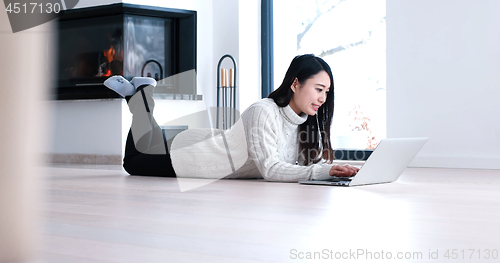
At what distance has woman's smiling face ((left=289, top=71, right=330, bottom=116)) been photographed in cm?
254

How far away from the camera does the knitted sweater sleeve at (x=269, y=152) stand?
2443mm

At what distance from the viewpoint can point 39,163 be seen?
2.47ft

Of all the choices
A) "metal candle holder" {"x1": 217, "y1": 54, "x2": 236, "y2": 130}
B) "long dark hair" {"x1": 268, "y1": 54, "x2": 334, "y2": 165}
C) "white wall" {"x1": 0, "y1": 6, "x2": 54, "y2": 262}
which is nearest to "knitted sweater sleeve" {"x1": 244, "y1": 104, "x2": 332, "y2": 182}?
"long dark hair" {"x1": 268, "y1": 54, "x2": 334, "y2": 165}

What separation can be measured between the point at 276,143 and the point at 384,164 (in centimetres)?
51

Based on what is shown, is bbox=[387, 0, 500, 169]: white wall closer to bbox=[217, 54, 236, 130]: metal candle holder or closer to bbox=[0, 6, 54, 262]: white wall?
bbox=[217, 54, 236, 130]: metal candle holder

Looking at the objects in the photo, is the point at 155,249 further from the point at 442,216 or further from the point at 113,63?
the point at 113,63

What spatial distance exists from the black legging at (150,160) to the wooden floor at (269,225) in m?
0.69

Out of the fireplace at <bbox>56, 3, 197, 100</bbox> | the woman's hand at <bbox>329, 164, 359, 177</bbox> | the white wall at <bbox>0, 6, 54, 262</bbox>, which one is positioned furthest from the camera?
the fireplace at <bbox>56, 3, 197, 100</bbox>

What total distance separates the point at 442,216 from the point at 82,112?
4064 mm

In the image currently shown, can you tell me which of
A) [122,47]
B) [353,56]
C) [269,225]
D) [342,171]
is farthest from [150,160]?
[353,56]

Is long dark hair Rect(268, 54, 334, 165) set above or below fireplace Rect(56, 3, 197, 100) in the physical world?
below

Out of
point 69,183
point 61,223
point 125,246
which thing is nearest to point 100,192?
point 69,183

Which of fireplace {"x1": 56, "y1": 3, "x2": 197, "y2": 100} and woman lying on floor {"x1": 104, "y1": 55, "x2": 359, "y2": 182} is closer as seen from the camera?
woman lying on floor {"x1": 104, "y1": 55, "x2": 359, "y2": 182}

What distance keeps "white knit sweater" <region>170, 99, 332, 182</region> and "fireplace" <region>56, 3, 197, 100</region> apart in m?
2.02
